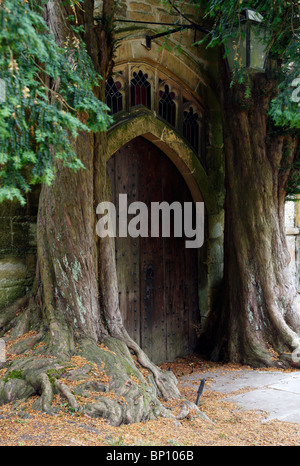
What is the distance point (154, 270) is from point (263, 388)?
6.37 feet

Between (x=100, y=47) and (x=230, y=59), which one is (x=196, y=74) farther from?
(x=100, y=47)

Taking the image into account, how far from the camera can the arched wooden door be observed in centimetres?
569

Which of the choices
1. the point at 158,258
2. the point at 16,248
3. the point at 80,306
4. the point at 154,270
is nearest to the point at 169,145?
the point at 158,258

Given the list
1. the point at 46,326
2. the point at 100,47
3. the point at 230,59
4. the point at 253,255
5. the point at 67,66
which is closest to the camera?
the point at 67,66

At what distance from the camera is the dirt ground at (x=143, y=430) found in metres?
2.75

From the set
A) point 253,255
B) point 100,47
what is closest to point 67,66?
point 100,47

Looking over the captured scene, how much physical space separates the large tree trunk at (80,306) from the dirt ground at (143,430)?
20cm

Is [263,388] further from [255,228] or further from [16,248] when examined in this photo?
[16,248]

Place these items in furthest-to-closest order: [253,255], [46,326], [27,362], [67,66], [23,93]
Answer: [253,255]
[46,326]
[27,362]
[67,66]
[23,93]

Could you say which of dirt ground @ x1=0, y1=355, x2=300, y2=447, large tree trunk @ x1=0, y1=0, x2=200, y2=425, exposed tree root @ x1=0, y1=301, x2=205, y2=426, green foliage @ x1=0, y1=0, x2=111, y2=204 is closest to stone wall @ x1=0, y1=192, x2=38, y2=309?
large tree trunk @ x1=0, y1=0, x2=200, y2=425

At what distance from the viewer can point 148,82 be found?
5840 millimetres

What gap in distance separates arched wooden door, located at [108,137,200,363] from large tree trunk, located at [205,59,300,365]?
650 millimetres

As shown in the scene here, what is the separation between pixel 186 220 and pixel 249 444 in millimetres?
3631

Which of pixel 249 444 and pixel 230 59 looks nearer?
pixel 249 444
